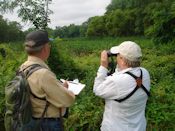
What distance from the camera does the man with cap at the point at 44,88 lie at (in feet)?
11.9

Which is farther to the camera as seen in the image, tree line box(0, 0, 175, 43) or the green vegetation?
tree line box(0, 0, 175, 43)

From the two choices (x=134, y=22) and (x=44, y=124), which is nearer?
(x=44, y=124)

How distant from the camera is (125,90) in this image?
3.71 meters

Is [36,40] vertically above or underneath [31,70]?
above

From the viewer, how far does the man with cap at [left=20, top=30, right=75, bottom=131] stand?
11.9 feet

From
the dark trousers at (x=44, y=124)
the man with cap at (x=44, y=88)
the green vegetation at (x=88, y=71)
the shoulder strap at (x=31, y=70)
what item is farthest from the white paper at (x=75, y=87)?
the green vegetation at (x=88, y=71)

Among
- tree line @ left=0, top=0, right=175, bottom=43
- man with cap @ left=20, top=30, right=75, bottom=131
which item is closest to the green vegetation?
tree line @ left=0, top=0, right=175, bottom=43

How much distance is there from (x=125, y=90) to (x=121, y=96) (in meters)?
0.07

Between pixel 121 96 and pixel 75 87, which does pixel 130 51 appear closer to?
pixel 121 96

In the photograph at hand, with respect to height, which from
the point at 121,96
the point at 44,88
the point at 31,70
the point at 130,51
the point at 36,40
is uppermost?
the point at 36,40

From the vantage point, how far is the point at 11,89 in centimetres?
365

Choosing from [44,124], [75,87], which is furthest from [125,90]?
[44,124]

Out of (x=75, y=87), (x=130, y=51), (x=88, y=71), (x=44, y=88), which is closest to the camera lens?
(x=44, y=88)

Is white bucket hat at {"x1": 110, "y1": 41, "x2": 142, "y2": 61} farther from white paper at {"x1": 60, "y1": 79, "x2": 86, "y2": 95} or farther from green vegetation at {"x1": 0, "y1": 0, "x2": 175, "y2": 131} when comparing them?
green vegetation at {"x1": 0, "y1": 0, "x2": 175, "y2": 131}
